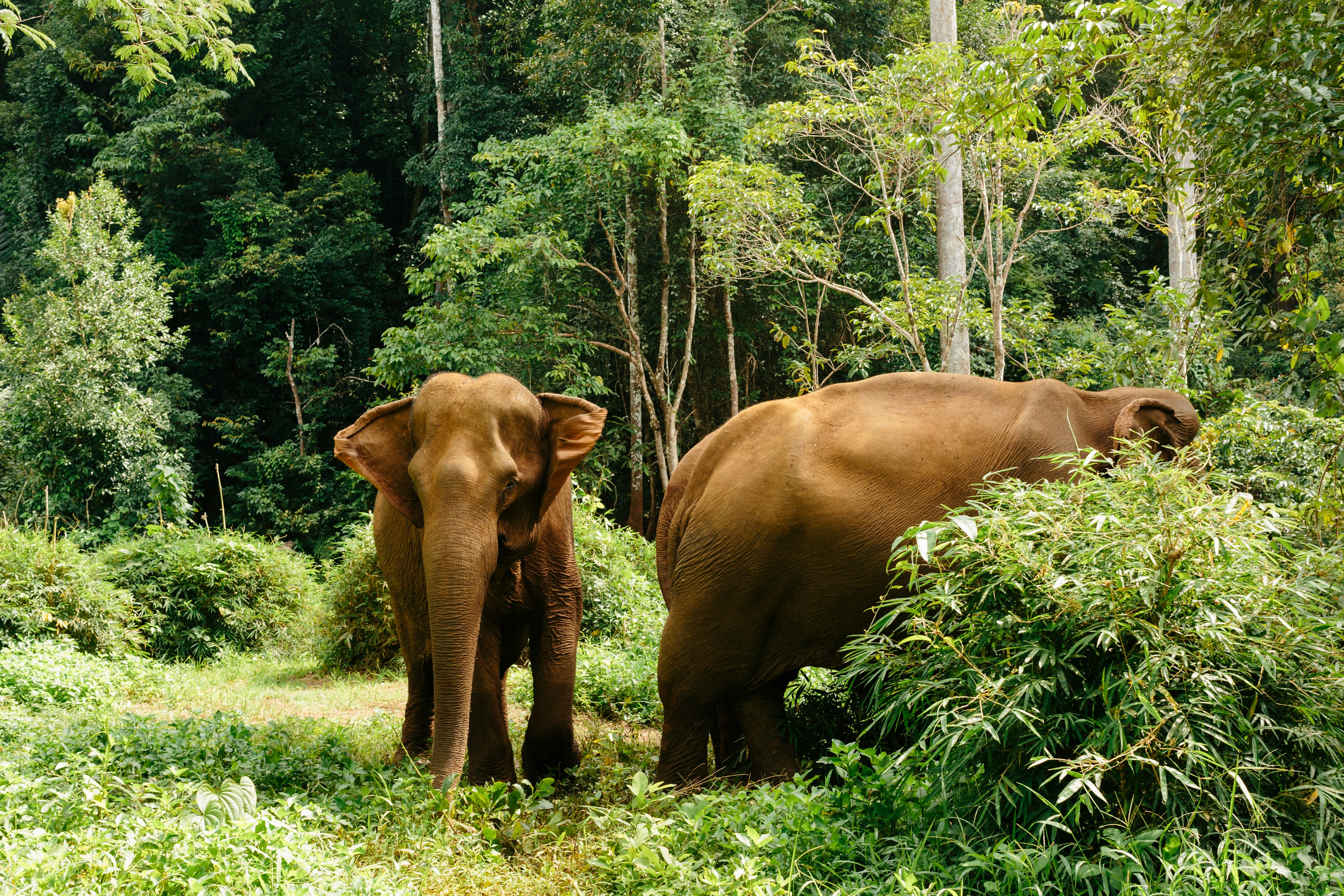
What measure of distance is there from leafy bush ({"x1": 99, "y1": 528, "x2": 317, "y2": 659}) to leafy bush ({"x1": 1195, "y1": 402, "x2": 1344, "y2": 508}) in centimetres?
973

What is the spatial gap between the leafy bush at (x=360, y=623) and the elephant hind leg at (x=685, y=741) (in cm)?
586

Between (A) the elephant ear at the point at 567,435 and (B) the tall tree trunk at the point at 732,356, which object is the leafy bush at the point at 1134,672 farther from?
(B) the tall tree trunk at the point at 732,356

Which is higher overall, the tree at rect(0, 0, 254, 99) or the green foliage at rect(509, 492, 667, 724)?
the tree at rect(0, 0, 254, 99)

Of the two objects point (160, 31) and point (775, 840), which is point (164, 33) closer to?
point (160, 31)

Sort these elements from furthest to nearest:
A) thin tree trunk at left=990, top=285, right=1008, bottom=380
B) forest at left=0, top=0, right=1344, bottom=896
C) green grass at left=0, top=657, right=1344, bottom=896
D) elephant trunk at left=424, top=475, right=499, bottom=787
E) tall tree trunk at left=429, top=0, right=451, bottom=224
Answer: tall tree trunk at left=429, top=0, right=451, bottom=224 < thin tree trunk at left=990, top=285, right=1008, bottom=380 < elephant trunk at left=424, top=475, right=499, bottom=787 < forest at left=0, top=0, right=1344, bottom=896 < green grass at left=0, top=657, right=1344, bottom=896

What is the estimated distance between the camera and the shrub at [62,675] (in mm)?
8156

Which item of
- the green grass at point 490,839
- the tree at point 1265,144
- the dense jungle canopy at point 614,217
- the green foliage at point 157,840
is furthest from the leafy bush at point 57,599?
the tree at point 1265,144

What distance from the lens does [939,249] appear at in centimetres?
1255

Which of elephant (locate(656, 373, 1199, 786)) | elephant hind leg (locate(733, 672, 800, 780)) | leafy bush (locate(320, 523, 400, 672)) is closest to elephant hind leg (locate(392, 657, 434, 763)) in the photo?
elephant (locate(656, 373, 1199, 786))

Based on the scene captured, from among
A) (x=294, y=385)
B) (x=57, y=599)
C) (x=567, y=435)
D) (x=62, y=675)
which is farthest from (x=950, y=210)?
(x=294, y=385)

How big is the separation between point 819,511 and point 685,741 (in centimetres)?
135

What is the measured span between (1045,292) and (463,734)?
15.8 meters

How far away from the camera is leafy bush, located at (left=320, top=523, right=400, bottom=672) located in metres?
10.5

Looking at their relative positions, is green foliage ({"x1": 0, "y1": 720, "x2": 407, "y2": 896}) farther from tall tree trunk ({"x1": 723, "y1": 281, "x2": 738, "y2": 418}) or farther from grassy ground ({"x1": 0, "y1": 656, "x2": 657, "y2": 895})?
tall tree trunk ({"x1": 723, "y1": 281, "x2": 738, "y2": 418})
